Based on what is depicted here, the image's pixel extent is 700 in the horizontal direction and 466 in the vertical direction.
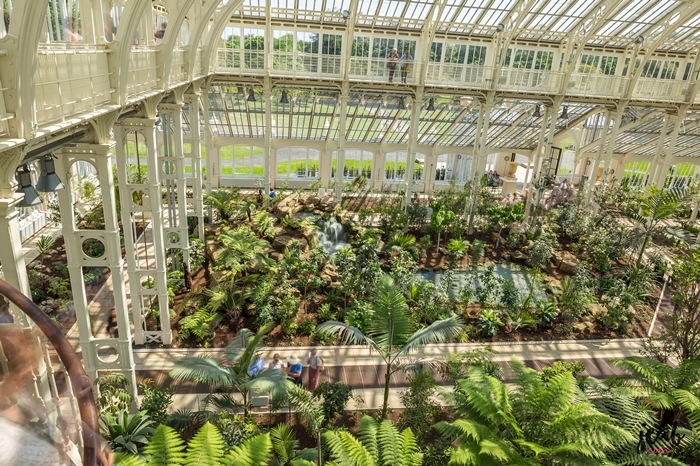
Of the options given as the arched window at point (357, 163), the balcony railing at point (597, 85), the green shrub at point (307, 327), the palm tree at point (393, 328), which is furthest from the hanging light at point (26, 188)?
the arched window at point (357, 163)

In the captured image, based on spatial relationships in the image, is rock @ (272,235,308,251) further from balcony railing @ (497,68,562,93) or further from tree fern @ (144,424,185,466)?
tree fern @ (144,424,185,466)

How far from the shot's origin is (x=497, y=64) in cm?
1878

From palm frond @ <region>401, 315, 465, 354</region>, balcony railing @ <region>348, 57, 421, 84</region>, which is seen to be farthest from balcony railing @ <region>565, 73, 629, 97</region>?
palm frond @ <region>401, 315, 465, 354</region>

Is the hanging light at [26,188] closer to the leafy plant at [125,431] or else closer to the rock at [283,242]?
the leafy plant at [125,431]

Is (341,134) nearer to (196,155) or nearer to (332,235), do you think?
(332,235)

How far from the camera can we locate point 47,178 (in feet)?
19.8

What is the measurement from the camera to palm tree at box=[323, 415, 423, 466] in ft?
20.4

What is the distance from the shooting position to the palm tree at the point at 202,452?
534 centimetres

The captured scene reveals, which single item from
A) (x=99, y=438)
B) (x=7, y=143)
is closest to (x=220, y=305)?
(x=7, y=143)

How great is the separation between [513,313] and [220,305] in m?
8.50

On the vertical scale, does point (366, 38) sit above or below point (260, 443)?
above

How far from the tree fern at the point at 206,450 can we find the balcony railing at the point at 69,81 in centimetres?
401

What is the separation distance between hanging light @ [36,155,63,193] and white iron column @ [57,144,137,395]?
674 millimetres

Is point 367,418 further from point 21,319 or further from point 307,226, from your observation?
point 307,226
